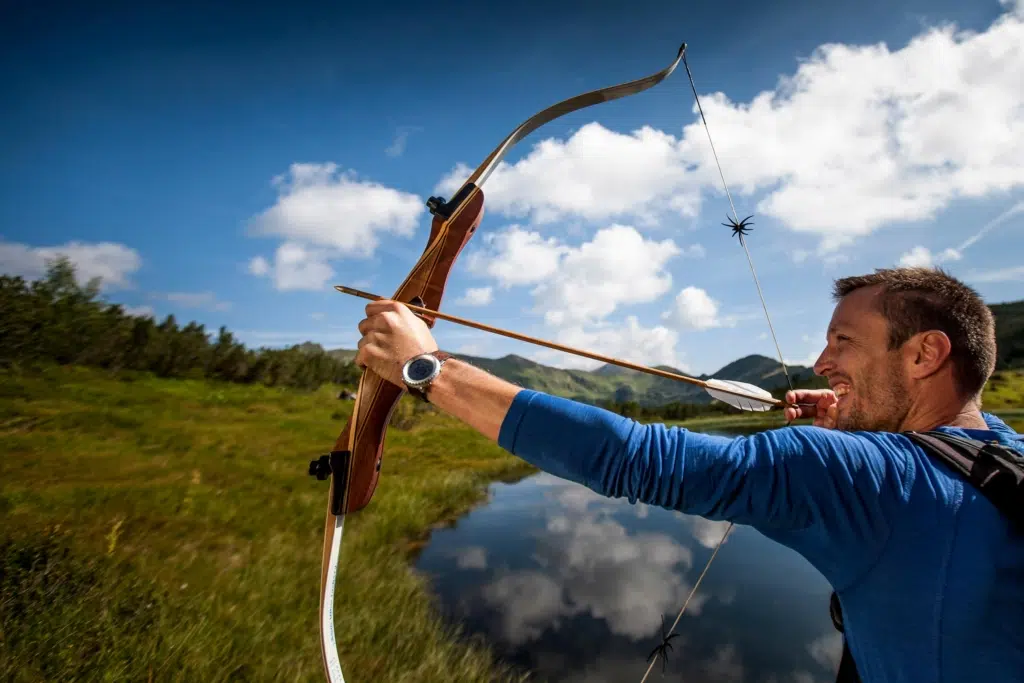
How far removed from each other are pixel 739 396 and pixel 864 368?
0.69 m

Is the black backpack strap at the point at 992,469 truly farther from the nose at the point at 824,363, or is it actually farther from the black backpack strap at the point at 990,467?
the nose at the point at 824,363

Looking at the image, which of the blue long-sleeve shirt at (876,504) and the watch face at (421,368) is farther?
the watch face at (421,368)

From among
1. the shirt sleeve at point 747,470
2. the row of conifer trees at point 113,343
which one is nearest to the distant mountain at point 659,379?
the row of conifer trees at point 113,343

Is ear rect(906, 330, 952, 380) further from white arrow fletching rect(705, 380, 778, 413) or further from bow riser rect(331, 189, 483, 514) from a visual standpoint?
bow riser rect(331, 189, 483, 514)

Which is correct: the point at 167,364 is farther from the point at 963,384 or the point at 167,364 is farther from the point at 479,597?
the point at 963,384

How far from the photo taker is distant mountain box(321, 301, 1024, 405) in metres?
60.2

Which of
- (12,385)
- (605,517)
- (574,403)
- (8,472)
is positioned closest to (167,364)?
(12,385)

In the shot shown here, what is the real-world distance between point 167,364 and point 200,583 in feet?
93.4

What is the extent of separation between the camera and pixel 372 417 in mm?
1835

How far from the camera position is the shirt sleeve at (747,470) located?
912mm

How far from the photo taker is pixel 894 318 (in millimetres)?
1314

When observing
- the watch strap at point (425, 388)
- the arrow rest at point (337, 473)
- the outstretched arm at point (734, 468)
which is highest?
the watch strap at point (425, 388)

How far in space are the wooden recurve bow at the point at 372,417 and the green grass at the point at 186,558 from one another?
284cm

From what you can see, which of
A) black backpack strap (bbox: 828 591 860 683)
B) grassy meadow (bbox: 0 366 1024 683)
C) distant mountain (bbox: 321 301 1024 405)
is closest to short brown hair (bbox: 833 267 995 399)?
black backpack strap (bbox: 828 591 860 683)
